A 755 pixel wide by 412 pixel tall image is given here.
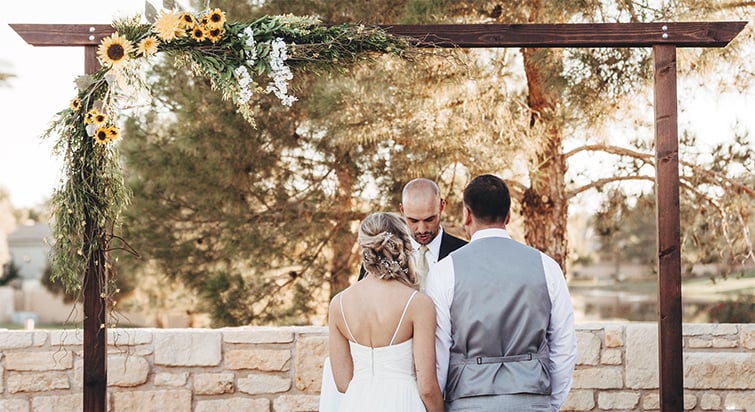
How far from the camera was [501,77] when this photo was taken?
6.31 m

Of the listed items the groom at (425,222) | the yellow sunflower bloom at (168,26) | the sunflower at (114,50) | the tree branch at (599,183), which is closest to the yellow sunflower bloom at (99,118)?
the sunflower at (114,50)

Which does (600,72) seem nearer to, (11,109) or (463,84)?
(463,84)

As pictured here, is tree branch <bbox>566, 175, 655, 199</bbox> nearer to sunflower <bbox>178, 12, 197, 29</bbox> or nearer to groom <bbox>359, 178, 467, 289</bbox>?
groom <bbox>359, 178, 467, 289</bbox>

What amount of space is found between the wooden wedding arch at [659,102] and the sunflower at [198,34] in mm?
380

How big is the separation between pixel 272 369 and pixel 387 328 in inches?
72.3

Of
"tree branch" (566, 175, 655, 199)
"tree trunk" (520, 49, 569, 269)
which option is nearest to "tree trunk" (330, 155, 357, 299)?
"tree trunk" (520, 49, 569, 269)

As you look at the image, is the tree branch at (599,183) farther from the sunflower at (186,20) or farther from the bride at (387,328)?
the bride at (387,328)

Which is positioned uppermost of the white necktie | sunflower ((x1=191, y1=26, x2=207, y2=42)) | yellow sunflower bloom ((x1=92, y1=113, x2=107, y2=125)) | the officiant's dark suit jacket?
sunflower ((x1=191, y1=26, x2=207, y2=42))

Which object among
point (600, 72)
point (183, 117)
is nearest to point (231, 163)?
point (183, 117)

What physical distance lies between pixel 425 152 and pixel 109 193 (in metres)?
3.30

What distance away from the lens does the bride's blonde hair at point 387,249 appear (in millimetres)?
2428

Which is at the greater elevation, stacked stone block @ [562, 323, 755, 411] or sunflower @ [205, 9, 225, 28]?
sunflower @ [205, 9, 225, 28]

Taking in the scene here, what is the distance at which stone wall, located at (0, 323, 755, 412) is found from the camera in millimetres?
4098

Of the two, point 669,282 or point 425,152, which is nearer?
point 669,282
